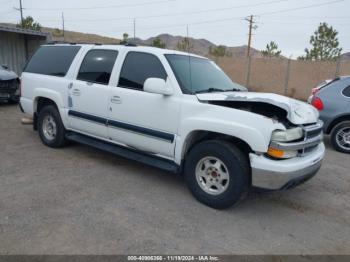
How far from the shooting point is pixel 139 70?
4.64 meters

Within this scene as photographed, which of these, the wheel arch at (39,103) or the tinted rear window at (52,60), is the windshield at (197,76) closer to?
the tinted rear window at (52,60)

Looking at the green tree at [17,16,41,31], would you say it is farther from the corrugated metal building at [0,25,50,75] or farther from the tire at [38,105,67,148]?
the tire at [38,105,67,148]

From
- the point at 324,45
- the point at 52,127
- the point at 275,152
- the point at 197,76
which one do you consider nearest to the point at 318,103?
the point at 197,76

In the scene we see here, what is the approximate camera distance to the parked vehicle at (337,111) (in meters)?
6.90

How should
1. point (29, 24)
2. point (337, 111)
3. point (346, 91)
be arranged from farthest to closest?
point (29, 24)
point (346, 91)
point (337, 111)

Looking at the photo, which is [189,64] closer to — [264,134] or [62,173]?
[264,134]

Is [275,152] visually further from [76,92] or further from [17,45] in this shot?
[17,45]

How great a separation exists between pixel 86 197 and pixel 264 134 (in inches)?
90.2

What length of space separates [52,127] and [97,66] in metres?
1.65

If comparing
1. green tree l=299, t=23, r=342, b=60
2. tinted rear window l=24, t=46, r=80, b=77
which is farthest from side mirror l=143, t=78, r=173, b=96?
green tree l=299, t=23, r=342, b=60

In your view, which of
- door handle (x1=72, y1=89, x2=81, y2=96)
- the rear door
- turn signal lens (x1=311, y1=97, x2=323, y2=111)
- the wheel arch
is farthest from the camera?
turn signal lens (x1=311, y1=97, x2=323, y2=111)

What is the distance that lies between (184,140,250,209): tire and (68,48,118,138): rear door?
1.70 metres

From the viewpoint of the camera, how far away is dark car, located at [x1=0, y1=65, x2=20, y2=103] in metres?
10.2

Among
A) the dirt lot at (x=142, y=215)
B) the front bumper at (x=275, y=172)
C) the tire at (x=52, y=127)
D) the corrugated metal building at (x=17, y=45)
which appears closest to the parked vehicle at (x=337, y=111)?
the dirt lot at (x=142, y=215)
